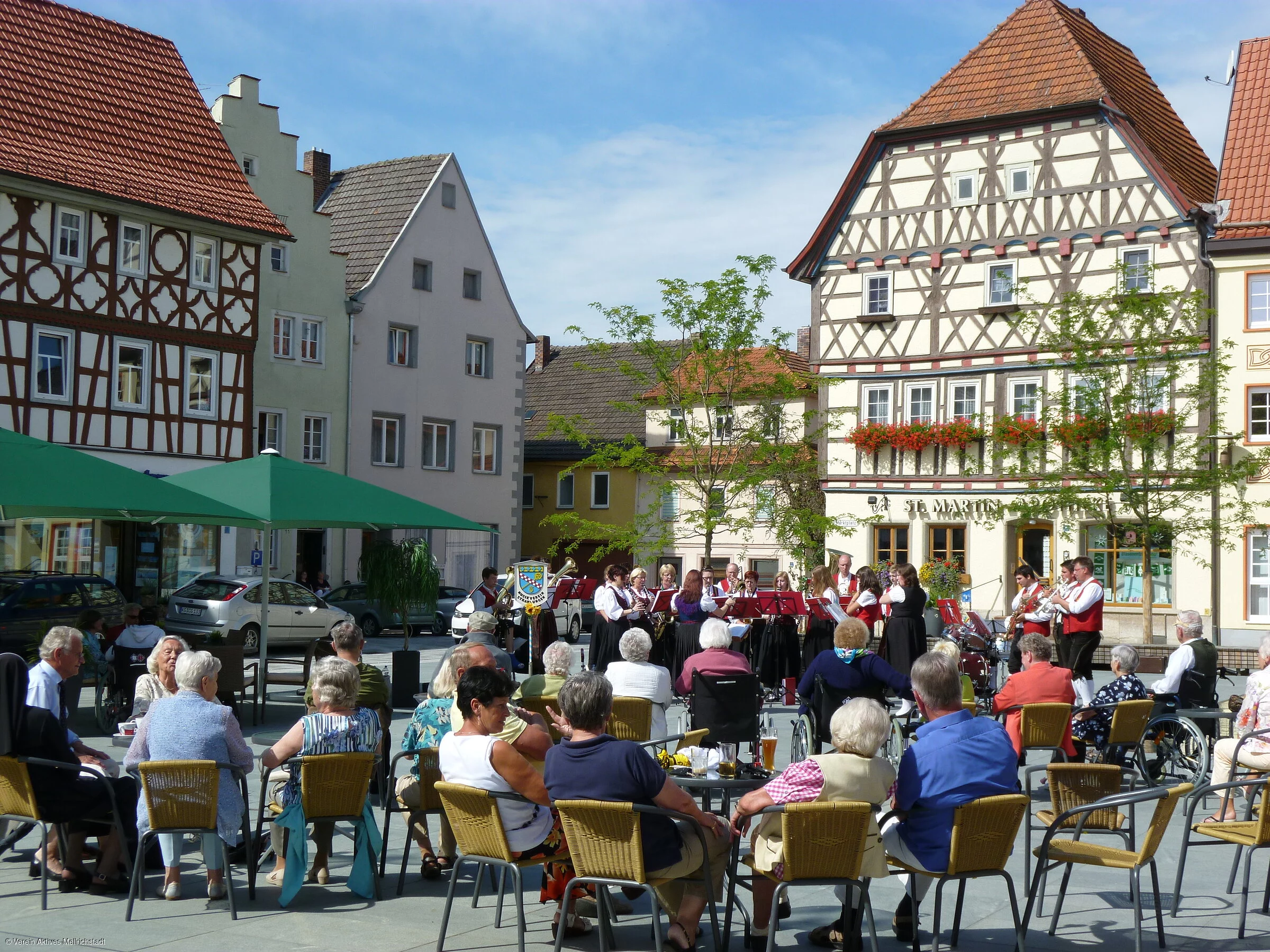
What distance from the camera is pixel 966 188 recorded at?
105 ft

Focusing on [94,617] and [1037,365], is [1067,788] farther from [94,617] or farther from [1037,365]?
[1037,365]

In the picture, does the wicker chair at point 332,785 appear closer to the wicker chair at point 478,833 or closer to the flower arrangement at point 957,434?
the wicker chair at point 478,833

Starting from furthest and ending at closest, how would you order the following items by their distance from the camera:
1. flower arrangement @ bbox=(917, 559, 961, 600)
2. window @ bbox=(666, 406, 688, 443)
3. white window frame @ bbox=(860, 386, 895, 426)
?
white window frame @ bbox=(860, 386, 895, 426) < window @ bbox=(666, 406, 688, 443) < flower arrangement @ bbox=(917, 559, 961, 600)

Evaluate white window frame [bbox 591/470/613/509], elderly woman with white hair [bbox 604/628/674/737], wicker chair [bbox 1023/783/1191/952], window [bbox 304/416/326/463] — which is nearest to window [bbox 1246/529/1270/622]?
window [bbox 304/416/326/463]

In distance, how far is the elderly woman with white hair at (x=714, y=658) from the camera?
35.4 ft

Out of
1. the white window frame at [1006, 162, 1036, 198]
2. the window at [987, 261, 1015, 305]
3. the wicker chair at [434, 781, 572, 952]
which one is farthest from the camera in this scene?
the window at [987, 261, 1015, 305]

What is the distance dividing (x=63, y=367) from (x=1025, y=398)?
19642 millimetres

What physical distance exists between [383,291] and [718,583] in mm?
21754

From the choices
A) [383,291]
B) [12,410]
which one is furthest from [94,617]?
[383,291]

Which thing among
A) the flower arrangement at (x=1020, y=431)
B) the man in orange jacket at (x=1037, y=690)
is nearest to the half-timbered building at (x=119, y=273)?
the flower arrangement at (x=1020, y=431)

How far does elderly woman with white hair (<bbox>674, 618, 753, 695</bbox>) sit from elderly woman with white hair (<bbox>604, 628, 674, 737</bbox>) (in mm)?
414

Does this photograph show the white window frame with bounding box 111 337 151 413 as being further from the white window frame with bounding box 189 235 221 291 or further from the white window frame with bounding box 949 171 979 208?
the white window frame with bounding box 949 171 979 208

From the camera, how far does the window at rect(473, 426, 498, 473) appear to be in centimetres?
4081

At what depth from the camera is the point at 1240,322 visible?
2838 centimetres
